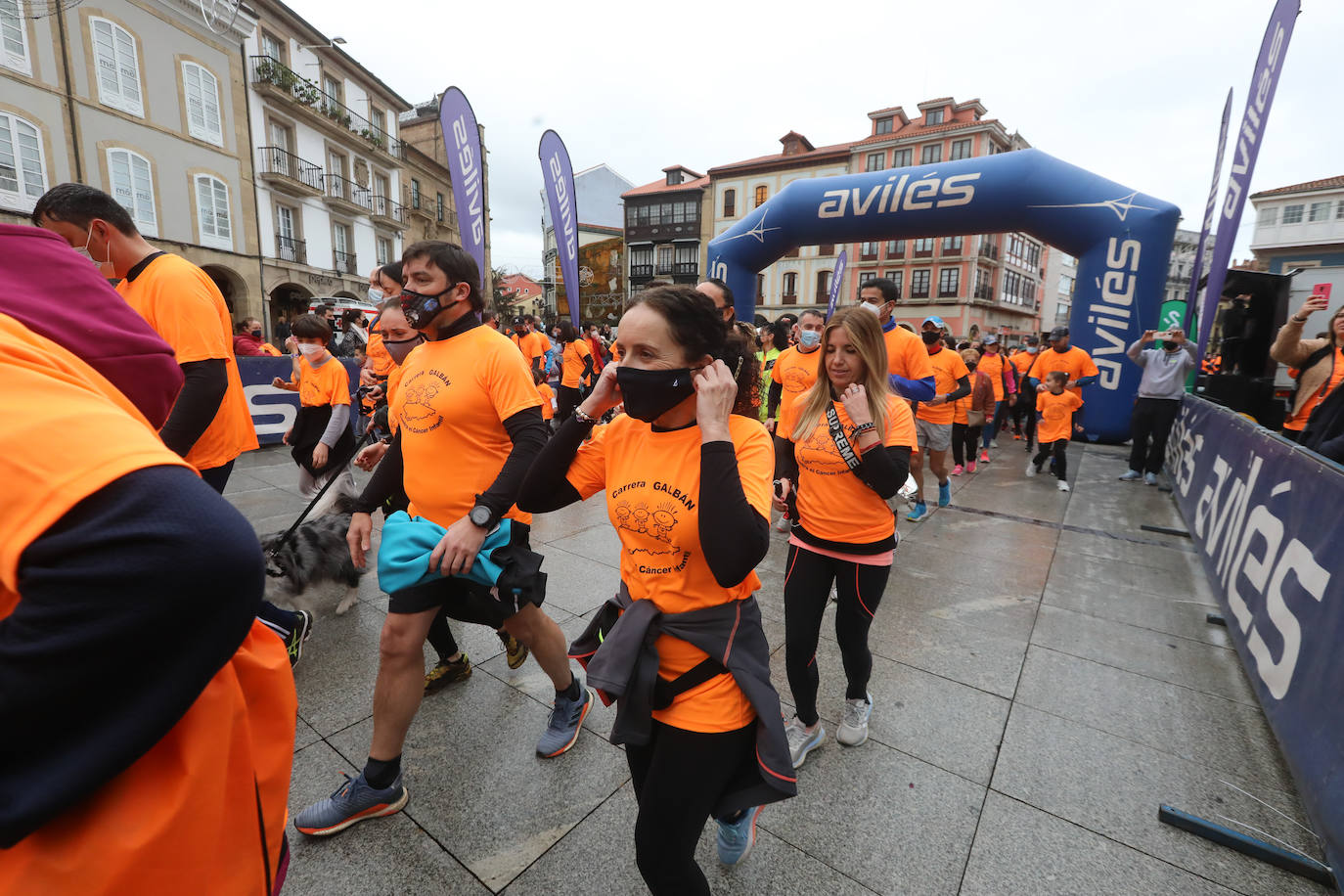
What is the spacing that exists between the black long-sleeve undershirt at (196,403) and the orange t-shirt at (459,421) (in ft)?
3.26

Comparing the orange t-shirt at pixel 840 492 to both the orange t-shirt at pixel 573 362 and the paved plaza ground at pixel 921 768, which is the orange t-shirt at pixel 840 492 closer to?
the paved plaza ground at pixel 921 768

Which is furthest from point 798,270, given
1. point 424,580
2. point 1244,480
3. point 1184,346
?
point 424,580

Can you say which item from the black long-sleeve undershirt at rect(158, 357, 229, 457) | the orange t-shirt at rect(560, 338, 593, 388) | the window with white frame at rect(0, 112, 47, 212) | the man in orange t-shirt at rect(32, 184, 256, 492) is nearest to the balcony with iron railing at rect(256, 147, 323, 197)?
the window with white frame at rect(0, 112, 47, 212)

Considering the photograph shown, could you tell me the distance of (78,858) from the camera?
0.71 m

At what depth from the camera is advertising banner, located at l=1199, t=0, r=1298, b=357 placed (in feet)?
17.9

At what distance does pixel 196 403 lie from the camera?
265 cm

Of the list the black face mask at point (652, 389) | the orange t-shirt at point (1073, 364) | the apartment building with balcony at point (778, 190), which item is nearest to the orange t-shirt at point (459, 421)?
the black face mask at point (652, 389)

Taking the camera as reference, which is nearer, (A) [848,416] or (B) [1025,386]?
(A) [848,416]

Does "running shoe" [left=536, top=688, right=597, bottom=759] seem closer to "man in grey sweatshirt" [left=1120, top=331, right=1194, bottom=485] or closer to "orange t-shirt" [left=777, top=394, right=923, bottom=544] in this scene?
"orange t-shirt" [left=777, top=394, right=923, bottom=544]

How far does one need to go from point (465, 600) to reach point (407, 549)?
0.37m

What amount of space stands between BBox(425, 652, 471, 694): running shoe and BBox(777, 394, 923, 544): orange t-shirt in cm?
192

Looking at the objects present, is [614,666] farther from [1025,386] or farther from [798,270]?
[798,270]

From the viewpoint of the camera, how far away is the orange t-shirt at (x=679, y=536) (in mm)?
1558

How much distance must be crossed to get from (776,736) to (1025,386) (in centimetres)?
1115
